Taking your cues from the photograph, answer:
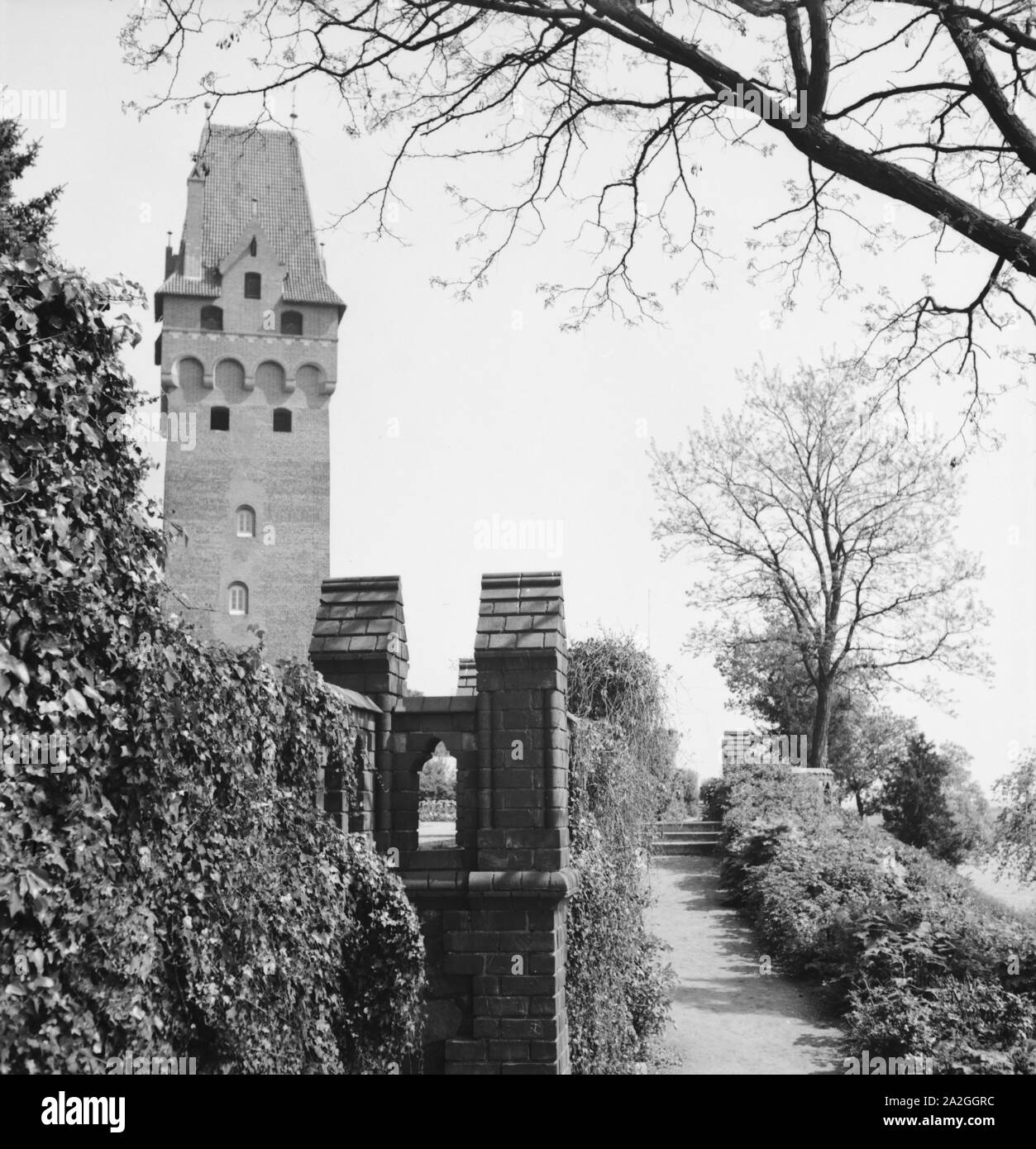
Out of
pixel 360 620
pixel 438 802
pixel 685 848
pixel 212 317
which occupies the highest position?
pixel 212 317

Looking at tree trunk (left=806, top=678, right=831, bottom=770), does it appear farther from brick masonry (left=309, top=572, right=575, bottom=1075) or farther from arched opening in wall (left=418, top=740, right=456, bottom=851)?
brick masonry (left=309, top=572, right=575, bottom=1075)

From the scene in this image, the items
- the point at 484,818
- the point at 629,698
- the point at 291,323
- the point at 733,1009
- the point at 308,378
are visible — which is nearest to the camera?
the point at 484,818

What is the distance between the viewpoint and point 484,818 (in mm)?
6371

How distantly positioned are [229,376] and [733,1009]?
42977mm

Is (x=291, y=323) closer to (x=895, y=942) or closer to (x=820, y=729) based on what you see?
(x=820, y=729)

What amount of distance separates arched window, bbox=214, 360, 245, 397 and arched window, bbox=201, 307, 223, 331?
1.71 metres

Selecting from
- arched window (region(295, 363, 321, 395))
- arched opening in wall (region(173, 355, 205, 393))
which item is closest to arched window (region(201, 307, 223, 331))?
arched opening in wall (region(173, 355, 205, 393))

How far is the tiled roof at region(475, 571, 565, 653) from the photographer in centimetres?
657

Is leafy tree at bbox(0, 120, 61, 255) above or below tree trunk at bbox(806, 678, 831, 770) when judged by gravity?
above

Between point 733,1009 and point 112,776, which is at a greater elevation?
point 112,776

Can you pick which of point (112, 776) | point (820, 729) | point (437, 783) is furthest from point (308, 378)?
point (112, 776)

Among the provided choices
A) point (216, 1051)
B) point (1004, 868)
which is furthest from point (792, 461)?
point (216, 1051)

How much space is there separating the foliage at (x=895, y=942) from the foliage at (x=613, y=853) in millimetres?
1777

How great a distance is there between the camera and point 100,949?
3.53 metres
